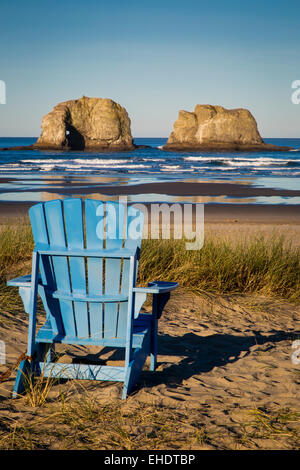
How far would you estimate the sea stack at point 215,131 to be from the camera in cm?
7881

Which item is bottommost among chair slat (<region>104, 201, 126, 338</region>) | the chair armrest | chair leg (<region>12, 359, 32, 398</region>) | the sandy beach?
the sandy beach

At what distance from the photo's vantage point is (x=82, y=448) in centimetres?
213

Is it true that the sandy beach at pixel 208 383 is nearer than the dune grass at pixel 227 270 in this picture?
Yes

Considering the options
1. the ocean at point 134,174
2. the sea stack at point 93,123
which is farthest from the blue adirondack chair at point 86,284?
the sea stack at point 93,123

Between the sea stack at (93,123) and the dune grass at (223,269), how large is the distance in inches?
2647

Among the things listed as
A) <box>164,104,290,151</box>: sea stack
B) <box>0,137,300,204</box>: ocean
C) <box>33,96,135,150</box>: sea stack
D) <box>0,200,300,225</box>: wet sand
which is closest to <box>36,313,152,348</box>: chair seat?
<box>0,200,300,225</box>: wet sand

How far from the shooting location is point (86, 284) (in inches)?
106

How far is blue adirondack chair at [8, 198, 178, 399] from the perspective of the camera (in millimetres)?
2596

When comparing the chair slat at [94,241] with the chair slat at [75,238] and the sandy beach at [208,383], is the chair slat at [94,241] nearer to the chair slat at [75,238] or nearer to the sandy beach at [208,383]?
the chair slat at [75,238]

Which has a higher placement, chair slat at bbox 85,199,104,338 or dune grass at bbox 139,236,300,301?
chair slat at bbox 85,199,104,338

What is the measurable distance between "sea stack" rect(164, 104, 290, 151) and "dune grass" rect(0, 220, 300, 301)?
73.3 m

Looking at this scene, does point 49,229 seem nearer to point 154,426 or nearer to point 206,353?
point 154,426

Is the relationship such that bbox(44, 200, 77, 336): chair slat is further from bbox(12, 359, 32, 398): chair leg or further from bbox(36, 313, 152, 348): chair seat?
bbox(12, 359, 32, 398): chair leg

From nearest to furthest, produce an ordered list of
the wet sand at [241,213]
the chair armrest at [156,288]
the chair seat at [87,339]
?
the chair armrest at [156,288] → the chair seat at [87,339] → the wet sand at [241,213]
